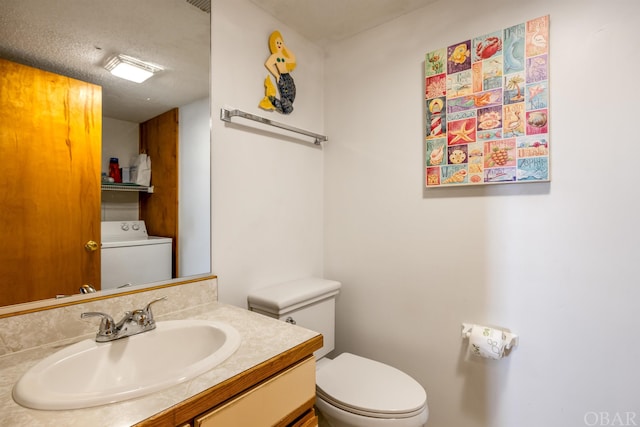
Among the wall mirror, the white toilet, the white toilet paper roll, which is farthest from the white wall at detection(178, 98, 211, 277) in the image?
the white toilet paper roll

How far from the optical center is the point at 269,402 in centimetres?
78

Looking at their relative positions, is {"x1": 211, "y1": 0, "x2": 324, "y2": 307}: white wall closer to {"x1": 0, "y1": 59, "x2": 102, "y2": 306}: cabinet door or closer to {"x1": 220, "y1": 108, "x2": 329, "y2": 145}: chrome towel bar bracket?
{"x1": 220, "y1": 108, "x2": 329, "y2": 145}: chrome towel bar bracket

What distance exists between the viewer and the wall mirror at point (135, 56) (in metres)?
0.89

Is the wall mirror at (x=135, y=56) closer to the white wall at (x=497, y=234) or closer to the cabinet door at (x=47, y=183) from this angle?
the cabinet door at (x=47, y=183)

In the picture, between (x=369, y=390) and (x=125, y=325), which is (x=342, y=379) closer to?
(x=369, y=390)

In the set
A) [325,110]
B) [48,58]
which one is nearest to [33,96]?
[48,58]

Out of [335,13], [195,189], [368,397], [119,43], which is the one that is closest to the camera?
[119,43]

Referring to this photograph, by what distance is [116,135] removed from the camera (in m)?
1.04

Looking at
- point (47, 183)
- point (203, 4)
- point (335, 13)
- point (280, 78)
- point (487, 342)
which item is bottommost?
point (487, 342)

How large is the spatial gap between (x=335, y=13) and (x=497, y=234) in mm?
1369

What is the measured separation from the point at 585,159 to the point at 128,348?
1.72 meters

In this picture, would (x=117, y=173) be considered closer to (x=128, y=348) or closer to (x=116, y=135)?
(x=116, y=135)

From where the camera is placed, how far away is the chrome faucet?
0.89m

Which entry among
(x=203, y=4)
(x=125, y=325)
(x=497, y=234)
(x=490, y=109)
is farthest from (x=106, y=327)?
(x=490, y=109)
